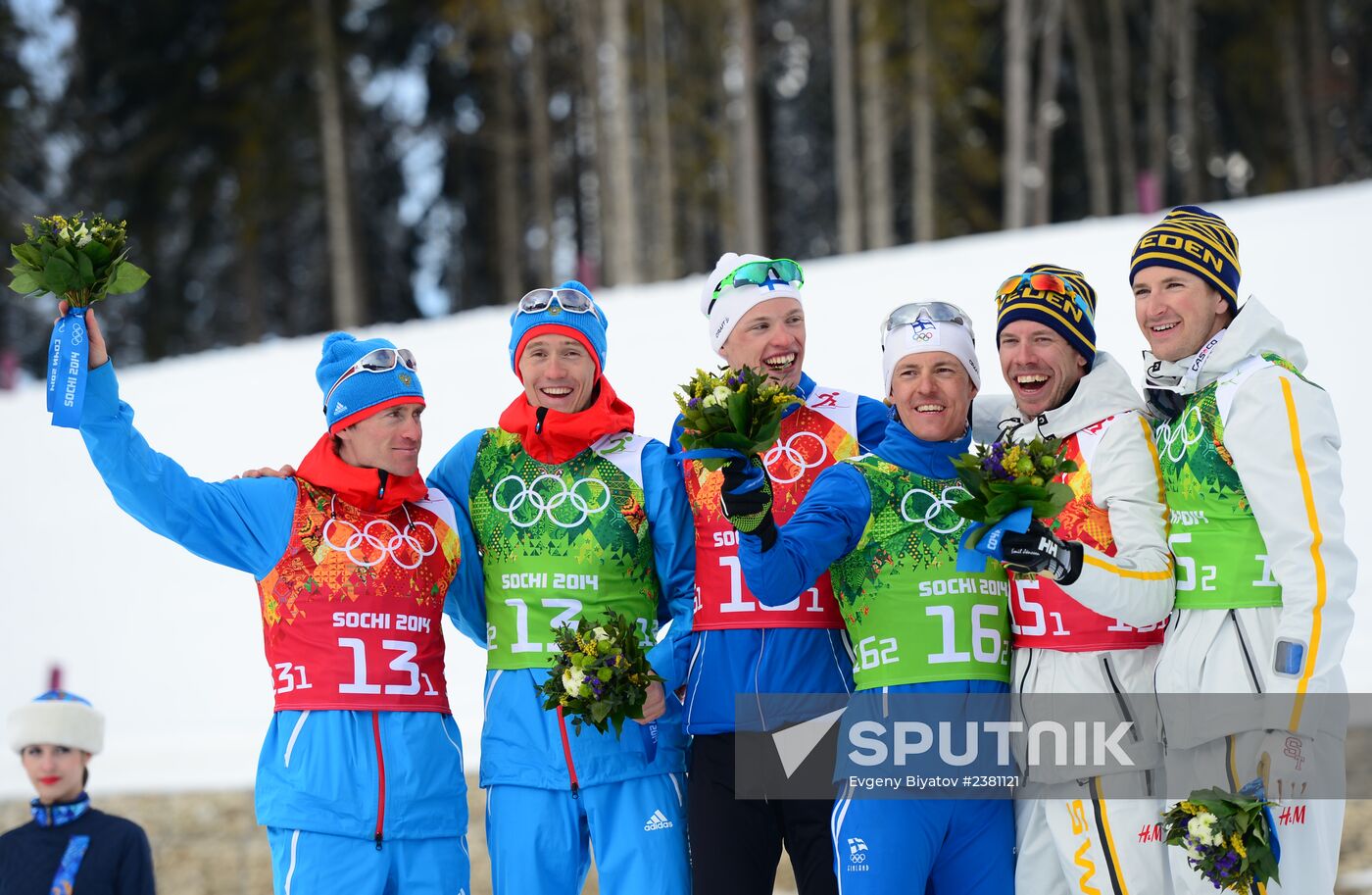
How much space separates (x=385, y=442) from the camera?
4.17 m

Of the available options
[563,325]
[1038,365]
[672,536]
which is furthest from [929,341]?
[563,325]

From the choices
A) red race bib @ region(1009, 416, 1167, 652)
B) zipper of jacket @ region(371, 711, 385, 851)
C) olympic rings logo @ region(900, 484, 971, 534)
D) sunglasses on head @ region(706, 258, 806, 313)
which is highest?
sunglasses on head @ region(706, 258, 806, 313)

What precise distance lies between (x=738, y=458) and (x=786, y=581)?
37 cm

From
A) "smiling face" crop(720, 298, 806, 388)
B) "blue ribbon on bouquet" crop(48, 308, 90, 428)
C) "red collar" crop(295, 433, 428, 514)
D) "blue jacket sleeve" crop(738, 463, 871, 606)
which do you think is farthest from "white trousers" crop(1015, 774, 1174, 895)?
"blue ribbon on bouquet" crop(48, 308, 90, 428)

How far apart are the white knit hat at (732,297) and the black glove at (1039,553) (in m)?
1.25

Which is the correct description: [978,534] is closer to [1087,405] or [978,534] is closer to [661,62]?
[1087,405]

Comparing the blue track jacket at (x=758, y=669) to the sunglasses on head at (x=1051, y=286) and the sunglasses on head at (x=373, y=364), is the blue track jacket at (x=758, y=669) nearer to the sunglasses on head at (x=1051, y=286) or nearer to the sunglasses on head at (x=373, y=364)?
the sunglasses on head at (x=373, y=364)

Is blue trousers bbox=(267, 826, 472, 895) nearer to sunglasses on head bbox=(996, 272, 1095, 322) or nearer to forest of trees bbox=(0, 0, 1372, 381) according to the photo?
sunglasses on head bbox=(996, 272, 1095, 322)

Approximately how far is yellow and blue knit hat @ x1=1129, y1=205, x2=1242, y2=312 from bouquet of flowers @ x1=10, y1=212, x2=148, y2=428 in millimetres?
2685

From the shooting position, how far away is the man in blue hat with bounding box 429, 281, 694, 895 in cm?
402

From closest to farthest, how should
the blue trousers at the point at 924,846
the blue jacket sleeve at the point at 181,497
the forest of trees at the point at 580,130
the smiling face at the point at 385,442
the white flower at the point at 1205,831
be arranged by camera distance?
the white flower at the point at 1205,831 → the blue trousers at the point at 924,846 → the blue jacket sleeve at the point at 181,497 → the smiling face at the point at 385,442 → the forest of trees at the point at 580,130

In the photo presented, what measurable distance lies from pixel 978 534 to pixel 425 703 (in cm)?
162

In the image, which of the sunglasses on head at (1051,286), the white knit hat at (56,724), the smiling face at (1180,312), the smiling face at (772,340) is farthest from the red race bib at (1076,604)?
the white knit hat at (56,724)

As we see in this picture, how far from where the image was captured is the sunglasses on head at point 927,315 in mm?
4090
